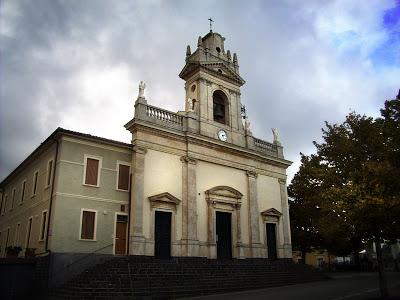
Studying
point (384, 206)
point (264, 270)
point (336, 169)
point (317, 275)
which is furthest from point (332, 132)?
point (317, 275)

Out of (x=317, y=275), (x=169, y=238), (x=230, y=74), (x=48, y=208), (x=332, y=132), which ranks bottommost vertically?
(x=317, y=275)

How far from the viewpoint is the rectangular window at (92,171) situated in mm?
23094

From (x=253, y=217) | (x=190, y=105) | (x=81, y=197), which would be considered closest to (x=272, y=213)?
(x=253, y=217)

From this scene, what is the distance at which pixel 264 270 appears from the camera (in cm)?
2481

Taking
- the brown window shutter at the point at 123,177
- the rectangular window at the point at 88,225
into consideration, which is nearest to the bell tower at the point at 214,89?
the brown window shutter at the point at 123,177

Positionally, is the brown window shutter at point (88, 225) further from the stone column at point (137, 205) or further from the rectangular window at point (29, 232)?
the rectangular window at point (29, 232)

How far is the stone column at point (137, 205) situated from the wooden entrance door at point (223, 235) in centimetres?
648

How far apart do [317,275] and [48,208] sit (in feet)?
60.3

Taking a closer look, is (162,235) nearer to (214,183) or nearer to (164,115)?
(214,183)

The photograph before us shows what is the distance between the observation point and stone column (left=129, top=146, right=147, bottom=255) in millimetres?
22562

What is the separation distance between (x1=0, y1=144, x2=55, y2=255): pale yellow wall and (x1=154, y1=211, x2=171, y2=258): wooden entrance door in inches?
261

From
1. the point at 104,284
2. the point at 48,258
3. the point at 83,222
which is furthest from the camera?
the point at 83,222

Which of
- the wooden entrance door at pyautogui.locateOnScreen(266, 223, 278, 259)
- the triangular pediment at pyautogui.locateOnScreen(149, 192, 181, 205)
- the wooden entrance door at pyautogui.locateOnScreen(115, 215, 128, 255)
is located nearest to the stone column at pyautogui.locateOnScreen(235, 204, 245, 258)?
the wooden entrance door at pyautogui.locateOnScreen(266, 223, 278, 259)

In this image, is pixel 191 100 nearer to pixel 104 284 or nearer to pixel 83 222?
pixel 83 222
